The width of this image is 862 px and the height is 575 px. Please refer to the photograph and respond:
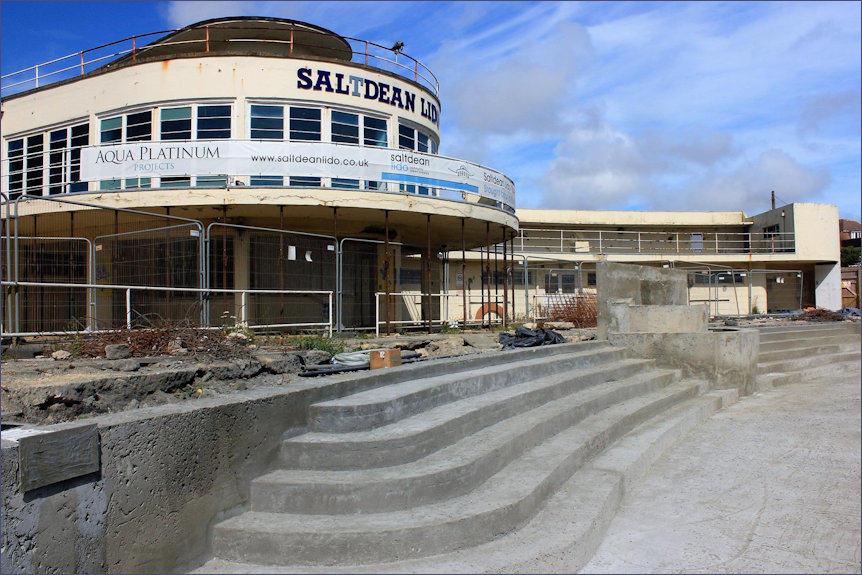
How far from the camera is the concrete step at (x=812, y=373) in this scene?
12.1 metres

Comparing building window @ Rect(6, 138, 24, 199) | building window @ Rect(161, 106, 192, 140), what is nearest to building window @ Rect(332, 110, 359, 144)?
building window @ Rect(161, 106, 192, 140)

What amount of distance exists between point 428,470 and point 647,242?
3728cm

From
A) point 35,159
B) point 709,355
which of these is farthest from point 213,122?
point 709,355

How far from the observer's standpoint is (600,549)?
14.9ft

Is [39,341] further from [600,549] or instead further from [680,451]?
[680,451]

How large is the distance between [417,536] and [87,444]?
6.60 ft

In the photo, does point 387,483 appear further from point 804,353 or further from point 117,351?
point 804,353

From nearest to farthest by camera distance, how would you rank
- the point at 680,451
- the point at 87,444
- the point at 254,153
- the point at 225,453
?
the point at 87,444, the point at 225,453, the point at 680,451, the point at 254,153

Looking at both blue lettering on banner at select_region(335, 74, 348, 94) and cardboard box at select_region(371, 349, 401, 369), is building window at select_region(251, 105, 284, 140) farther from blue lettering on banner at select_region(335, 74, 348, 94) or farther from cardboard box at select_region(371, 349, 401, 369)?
cardboard box at select_region(371, 349, 401, 369)

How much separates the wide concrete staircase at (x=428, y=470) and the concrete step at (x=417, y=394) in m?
0.01

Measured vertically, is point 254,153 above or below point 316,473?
above

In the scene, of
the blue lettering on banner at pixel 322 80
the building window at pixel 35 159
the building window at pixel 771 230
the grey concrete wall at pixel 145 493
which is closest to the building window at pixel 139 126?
the building window at pixel 35 159

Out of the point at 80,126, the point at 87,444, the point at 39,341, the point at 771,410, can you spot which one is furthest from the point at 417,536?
the point at 80,126

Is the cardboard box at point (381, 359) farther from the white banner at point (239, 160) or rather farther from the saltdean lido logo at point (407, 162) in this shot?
the saltdean lido logo at point (407, 162)
